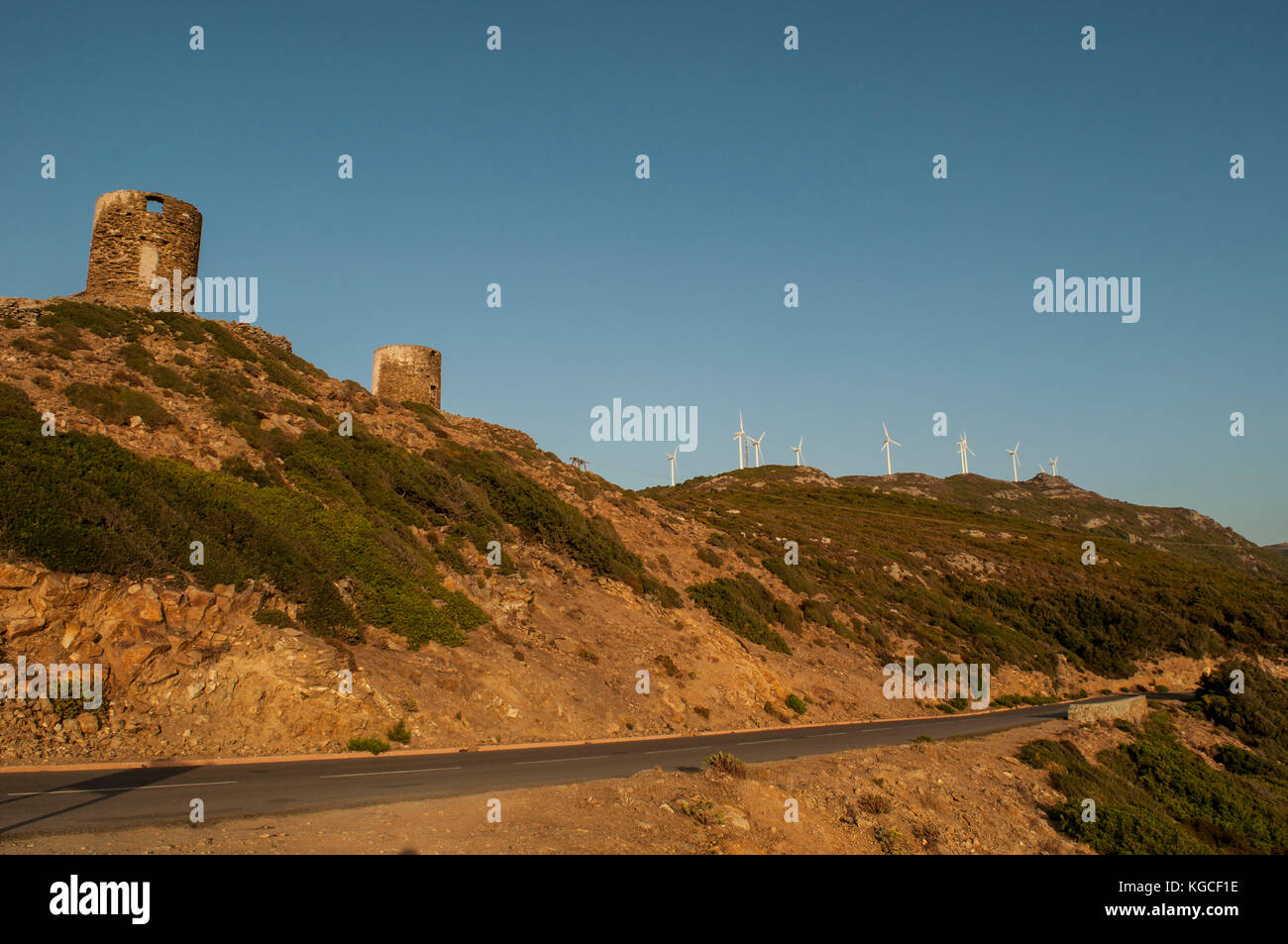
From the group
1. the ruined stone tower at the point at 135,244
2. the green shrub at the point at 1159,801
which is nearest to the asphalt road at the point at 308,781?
the green shrub at the point at 1159,801

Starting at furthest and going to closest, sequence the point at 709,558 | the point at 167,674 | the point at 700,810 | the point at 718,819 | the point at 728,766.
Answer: the point at 709,558, the point at 167,674, the point at 728,766, the point at 700,810, the point at 718,819

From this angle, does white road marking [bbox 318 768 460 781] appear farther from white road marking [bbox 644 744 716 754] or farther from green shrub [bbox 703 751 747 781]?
white road marking [bbox 644 744 716 754]

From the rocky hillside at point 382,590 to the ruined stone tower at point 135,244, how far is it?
1.65 metres

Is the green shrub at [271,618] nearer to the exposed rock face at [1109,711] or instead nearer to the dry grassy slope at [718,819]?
the dry grassy slope at [718,819]

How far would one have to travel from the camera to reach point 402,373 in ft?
133

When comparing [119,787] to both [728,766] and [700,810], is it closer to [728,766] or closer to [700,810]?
[700,810]

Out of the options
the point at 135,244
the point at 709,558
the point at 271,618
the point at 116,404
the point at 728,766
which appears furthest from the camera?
the point at 709,558

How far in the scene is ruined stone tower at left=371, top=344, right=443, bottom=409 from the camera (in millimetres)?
40500

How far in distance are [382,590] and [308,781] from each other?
9223 mm

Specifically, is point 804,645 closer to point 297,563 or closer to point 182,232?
point 297,563

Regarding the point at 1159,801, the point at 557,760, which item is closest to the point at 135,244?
the point at 557,760

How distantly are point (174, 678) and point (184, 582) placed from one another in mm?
2414
